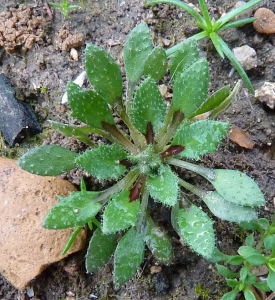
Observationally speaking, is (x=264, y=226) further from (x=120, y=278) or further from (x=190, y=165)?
(x=120, y=278)

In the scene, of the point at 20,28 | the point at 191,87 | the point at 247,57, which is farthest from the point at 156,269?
the point at 20,28

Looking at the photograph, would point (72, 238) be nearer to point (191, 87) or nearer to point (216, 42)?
point (191, 87)

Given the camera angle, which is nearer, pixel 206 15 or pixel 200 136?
pixel 200 136

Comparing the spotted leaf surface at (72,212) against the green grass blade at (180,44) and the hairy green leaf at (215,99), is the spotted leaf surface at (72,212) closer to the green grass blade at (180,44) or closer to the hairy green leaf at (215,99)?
the hairy green leaf at (215,99)

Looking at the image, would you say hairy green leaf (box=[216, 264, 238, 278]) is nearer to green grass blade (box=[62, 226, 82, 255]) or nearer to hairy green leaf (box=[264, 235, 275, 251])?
hairy green leaf (box=[264, 235, 275, 251])

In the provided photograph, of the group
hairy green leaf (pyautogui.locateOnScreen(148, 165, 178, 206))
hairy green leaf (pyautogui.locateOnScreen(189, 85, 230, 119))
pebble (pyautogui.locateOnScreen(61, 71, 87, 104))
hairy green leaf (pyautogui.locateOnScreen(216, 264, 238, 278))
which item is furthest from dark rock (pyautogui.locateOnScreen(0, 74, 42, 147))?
hairy green leaf (pyautogui.locateOnScreen(216, 264, 238, 278))
